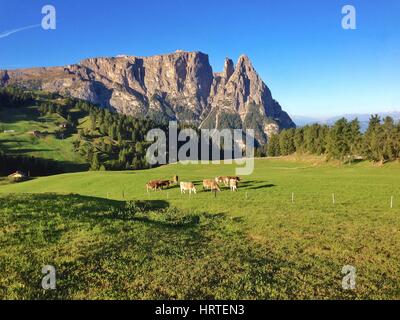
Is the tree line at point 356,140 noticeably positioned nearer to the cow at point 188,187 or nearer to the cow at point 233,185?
the cow at point 233,185

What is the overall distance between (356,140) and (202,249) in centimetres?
10283

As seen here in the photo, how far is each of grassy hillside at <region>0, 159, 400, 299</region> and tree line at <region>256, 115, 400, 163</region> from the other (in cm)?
7099

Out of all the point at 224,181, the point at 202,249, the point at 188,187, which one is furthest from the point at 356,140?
the point at 202,249

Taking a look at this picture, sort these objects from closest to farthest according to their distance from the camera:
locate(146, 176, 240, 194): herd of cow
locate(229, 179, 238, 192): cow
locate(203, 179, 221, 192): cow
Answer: locate(146, 176, 240, 194): herd of cow
locate(229, 179, 238, 192): cow
locate(203, 179, 221, 192): cow

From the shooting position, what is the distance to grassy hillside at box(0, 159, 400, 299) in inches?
590

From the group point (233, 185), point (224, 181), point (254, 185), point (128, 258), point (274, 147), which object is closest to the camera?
point (128, 258)

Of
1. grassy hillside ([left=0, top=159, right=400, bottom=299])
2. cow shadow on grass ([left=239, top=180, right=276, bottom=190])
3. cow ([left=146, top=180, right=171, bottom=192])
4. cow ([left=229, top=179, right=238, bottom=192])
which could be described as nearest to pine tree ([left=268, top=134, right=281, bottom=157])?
cow shadow on grass ([left=239, top=180, right=276, bottom=190])

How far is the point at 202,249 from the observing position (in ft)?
70.0

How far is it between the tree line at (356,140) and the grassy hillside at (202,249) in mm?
70986

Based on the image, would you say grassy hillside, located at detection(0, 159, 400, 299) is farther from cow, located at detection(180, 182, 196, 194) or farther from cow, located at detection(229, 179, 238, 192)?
cow, located at detection(229, 179, 238, 192)

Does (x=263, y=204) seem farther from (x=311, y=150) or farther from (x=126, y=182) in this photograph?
(x=311, y=150)

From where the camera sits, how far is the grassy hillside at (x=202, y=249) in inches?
590

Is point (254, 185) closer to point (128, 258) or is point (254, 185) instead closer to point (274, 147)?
point (128, 258)

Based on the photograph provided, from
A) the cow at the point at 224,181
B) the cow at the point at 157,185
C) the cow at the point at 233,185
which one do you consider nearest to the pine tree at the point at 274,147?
the cow at the point at 224,181
